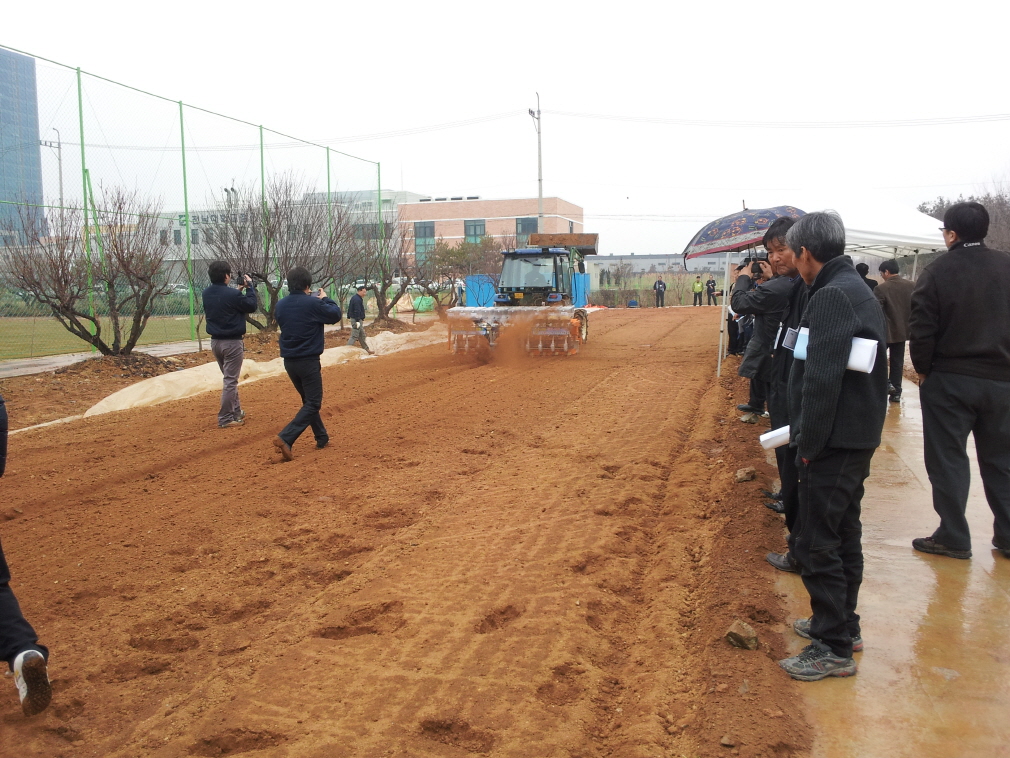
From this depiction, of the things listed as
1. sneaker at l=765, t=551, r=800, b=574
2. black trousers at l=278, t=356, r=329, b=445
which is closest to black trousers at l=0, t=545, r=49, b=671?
sneaker at l=765, t=551, r=800, b=574

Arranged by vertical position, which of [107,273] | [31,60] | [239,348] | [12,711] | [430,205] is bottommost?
[12,711]

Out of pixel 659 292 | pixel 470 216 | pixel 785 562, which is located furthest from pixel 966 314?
pixel 470 216

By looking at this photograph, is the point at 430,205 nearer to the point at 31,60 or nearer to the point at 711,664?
the point at 31,60

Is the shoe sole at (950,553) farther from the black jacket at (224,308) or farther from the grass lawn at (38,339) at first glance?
the grass lawn at (38,339)

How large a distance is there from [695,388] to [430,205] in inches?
2958

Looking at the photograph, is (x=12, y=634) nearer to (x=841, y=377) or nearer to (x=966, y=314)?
(x=841, y=377)

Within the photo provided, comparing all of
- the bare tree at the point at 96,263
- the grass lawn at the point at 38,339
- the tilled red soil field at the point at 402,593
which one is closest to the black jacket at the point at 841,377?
the tilled red soil field at the point at 402,593

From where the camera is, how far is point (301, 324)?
8008mm

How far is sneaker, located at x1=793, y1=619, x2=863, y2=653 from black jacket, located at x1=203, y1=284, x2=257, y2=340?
291 inches

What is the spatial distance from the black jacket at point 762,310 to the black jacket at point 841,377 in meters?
2.43

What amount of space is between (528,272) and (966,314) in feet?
46.6

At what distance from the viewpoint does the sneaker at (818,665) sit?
353 cm

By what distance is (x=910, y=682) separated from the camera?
348 centimetres

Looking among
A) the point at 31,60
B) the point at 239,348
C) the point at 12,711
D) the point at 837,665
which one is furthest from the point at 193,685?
the point at 31,60
